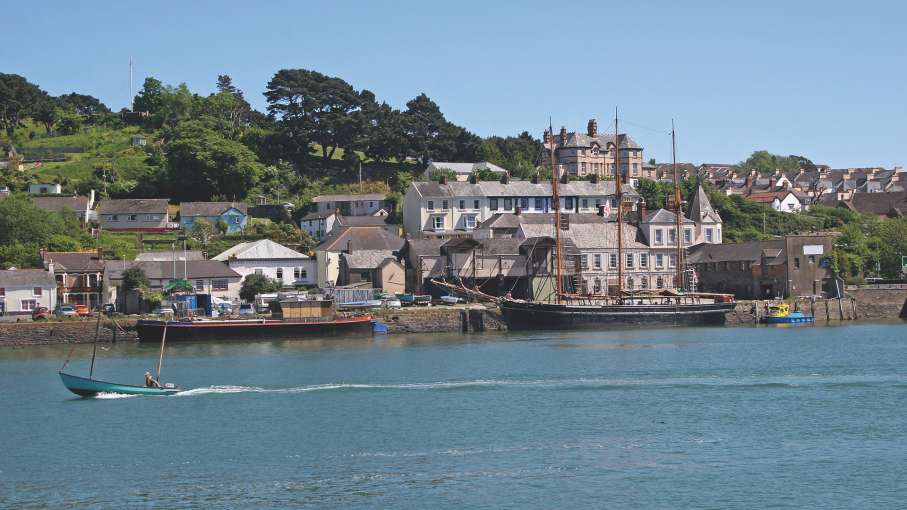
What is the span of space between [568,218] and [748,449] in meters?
53.1

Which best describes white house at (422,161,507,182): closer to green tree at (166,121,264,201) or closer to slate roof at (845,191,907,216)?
green tree at (166,121,264,201)

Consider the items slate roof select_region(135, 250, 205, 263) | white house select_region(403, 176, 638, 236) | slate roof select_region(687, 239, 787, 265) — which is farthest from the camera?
white house select_region(403, 176, 638, 236)

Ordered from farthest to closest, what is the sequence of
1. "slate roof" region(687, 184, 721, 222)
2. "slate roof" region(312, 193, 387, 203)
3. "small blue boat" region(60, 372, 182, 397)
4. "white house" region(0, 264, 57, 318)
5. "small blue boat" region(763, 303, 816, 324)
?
"slate roof" region(312, 193, 387, 203)
"slate roof" region(687, 184, 721, 222)
"small blue boat" region(763, 303, 816, 324)
"white house" region(0, 264, 57, 318)
"small blue boat" region(60, 372, 182, 397)

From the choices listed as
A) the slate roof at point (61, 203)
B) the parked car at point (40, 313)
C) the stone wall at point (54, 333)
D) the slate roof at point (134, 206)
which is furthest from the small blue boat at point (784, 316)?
the slate roof at point (61, 203)

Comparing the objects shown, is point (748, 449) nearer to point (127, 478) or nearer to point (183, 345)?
point (127, 478)

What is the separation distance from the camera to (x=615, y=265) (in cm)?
8219

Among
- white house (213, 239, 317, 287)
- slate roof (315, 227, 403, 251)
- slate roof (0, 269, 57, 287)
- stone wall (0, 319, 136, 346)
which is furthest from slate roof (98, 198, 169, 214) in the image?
stone wall (0, 319, 136, 346)

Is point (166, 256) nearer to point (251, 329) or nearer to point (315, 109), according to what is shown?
→ point (251, 329)

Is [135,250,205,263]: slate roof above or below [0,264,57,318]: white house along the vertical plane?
above

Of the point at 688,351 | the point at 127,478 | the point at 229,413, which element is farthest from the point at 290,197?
the point at 127,478

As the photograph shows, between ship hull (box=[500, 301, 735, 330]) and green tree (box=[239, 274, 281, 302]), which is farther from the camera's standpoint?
green tree (box=[239, 274, 281, 302])

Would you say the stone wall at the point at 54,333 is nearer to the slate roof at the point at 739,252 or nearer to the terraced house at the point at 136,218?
the terraced house at the point at 136,218

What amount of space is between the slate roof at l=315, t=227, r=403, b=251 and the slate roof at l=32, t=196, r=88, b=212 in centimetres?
2059

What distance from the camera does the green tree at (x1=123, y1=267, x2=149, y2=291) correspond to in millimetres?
71062
